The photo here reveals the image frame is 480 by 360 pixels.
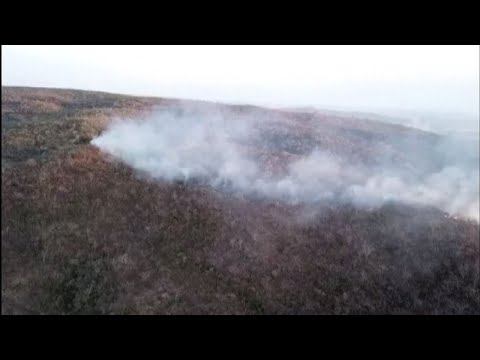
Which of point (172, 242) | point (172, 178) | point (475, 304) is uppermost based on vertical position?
point (172, 178)

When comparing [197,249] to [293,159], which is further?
[293,159]

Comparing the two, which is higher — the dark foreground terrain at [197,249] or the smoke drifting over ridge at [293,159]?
the smoke drifting over ridge at [293,159]

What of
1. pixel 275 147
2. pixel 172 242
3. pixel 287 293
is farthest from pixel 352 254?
pixel 275 147

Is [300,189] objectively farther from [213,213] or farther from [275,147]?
[275,147]

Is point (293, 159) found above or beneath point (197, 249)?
above
